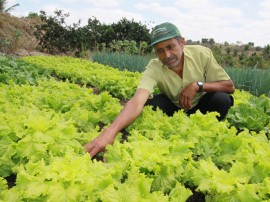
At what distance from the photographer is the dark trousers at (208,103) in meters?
3.78

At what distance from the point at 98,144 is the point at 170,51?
1272mm

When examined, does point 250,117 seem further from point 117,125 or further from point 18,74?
point 18,74

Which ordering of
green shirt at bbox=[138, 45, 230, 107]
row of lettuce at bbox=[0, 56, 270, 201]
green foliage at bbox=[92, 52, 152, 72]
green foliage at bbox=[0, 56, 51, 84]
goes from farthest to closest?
green foliage at bbox=[92, 52, 152, 72], green foliage at bbox=[0, 56, 51, 84], green shirt at bbox=[138, 45, 230, 107], row of lettuce at bbox=[0, 56, 270, 201]

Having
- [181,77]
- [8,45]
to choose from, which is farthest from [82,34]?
[181,77]

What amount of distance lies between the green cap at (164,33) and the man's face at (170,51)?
0.05 meters

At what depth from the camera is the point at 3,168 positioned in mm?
2377

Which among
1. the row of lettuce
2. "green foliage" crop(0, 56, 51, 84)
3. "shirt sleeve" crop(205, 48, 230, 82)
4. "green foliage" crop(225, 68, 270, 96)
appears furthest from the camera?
"green foliage" crop(225, 68, 270, 96)

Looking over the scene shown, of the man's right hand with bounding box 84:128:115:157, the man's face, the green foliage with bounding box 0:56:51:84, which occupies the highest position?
the man's face

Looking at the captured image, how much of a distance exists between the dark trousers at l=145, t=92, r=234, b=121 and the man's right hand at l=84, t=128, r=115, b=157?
51.3 inches

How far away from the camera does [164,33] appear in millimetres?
3283

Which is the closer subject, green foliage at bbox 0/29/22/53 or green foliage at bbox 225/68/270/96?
green foliage at bbox 225/68/270/96

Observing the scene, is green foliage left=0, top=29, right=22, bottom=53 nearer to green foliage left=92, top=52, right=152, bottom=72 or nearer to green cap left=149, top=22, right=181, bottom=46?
green foliage left=92, top=52, right=152, bottom=72

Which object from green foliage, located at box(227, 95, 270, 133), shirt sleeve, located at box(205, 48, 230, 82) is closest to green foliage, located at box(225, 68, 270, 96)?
green foliage, located at box(227, 95, 270, 133)

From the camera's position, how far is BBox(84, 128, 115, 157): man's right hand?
2.59 m
